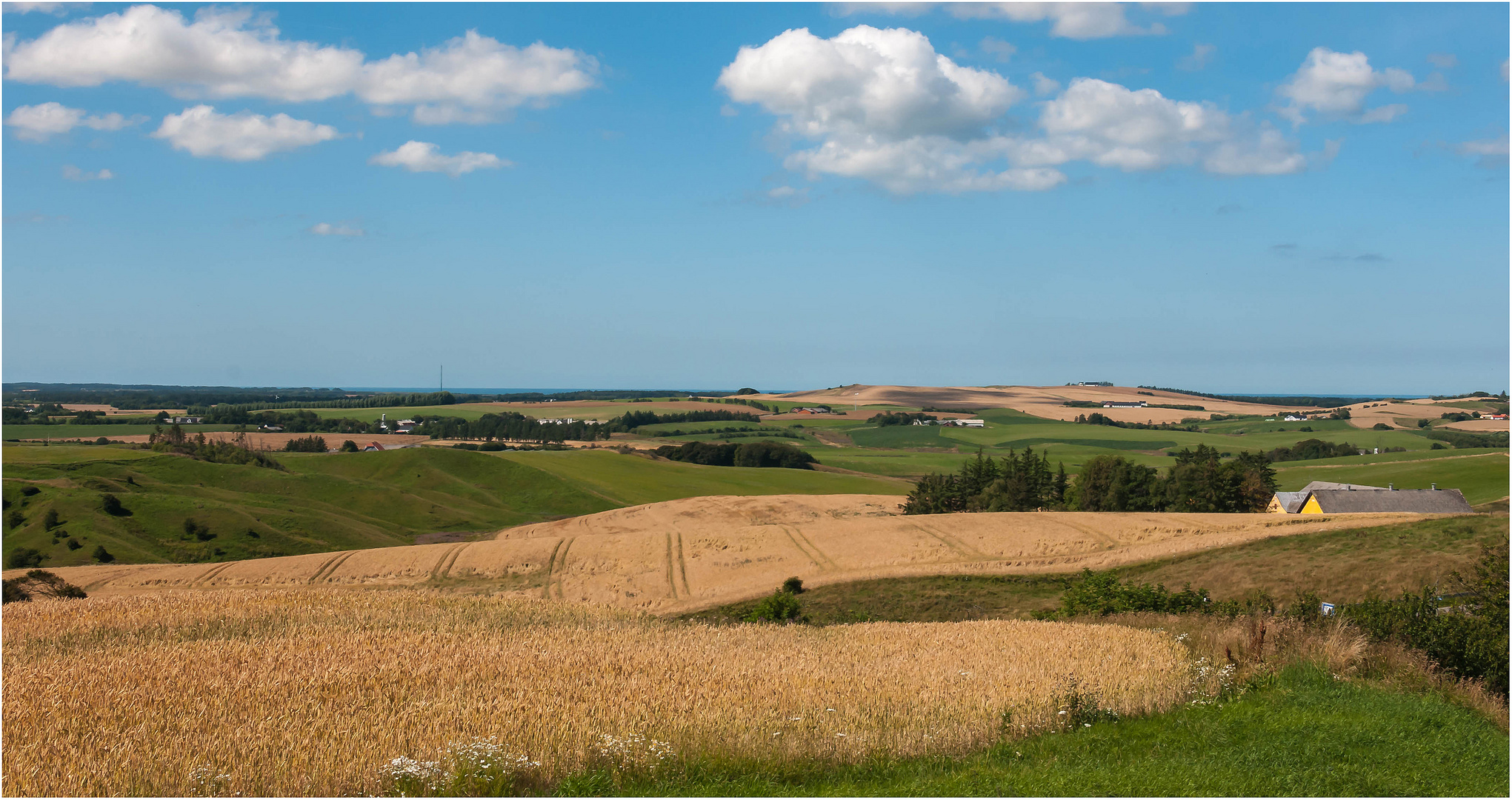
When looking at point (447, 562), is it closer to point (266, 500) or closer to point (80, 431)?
point (266, 500)

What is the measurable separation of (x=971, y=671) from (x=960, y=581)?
2838 cm

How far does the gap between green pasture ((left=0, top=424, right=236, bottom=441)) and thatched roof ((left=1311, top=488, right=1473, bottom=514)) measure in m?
155

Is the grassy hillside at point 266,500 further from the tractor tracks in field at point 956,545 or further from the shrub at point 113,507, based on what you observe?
the tractor tracks in field at point 956,545

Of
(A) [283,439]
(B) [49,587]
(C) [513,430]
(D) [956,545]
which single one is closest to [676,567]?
(D) [956,545]

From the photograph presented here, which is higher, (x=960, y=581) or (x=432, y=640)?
(x=432, y=640)

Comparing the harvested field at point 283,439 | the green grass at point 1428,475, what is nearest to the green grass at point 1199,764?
the green grass at point 1428,475

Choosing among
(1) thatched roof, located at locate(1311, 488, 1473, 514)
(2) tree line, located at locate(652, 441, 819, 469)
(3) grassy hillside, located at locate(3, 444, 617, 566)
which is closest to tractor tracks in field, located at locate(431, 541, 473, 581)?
(3) grassy hillside, located at locate(3, 444, 617, 566)

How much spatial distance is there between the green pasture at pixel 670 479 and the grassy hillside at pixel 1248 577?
206 ft

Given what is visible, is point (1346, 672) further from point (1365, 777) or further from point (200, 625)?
point (200, 625)

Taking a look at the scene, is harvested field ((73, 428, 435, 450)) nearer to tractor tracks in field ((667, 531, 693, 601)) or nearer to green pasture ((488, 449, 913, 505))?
green pasture ((488, 449, 913, 505))

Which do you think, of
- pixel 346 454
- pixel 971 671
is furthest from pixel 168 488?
pixel 971 671

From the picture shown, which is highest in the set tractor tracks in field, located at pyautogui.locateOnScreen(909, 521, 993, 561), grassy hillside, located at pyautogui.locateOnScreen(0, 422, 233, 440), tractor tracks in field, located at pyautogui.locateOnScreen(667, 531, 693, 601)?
grassy hillside, located at pyautogui.locateOnScreen(0, 422, 233, 440)

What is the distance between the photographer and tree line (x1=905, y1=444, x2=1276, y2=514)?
7988cm

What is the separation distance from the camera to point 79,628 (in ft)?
59.1
